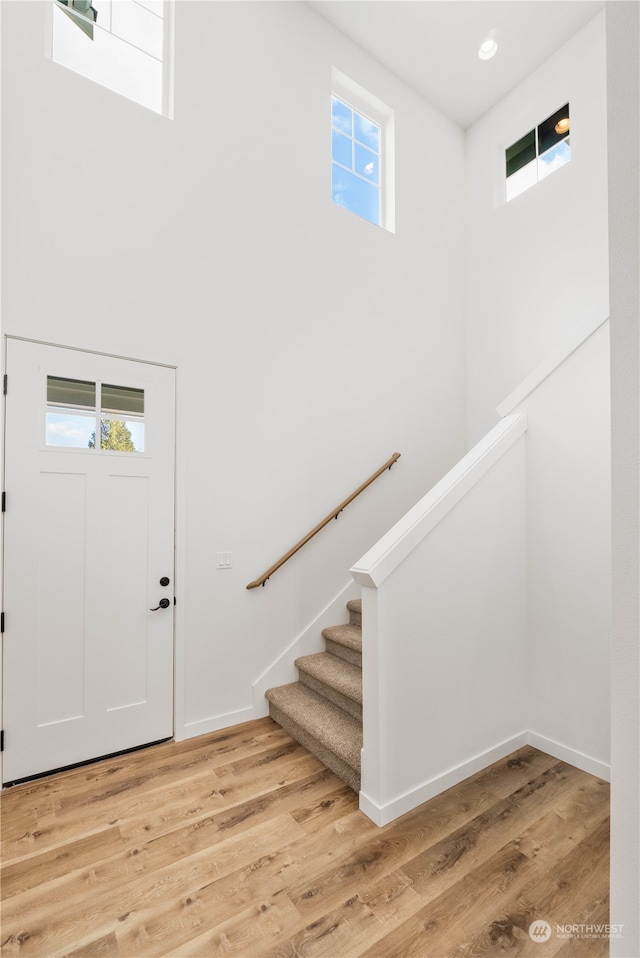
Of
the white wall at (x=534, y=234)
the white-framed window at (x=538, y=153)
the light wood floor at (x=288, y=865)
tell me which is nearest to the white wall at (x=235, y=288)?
the light wood floor at (x=288, y=865)

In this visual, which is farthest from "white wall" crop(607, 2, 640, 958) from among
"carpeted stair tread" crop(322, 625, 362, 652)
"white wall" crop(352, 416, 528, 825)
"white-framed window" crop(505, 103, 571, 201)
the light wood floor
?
"white-framed window" crop(505, 103, 571, 201)

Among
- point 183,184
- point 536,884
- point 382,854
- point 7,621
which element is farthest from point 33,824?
point 183,184

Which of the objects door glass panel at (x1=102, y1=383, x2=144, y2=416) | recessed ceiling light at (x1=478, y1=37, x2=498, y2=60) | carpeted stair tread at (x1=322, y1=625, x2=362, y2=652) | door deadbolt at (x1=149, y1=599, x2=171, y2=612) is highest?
recessed ceiling light at (x1=478, y1=37, x2=498, y2=60)

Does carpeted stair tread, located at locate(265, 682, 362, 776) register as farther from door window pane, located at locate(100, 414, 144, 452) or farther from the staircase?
door window pane, located at locate(100, 414, 144, 452)

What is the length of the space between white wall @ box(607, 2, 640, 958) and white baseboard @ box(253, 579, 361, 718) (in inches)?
99.3

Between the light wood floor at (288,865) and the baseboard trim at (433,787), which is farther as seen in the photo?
the baseboard trim at (433,787)

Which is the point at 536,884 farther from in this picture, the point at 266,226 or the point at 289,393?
the point at 266,226

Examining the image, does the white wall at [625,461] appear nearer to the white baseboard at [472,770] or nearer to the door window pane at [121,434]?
the white baseboard at [472,770]

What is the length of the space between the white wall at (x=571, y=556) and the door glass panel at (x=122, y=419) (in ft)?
7.99

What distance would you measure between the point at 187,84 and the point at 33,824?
438 cm

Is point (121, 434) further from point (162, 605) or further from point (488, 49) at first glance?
point (488, 49)

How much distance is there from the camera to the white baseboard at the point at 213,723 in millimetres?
2916

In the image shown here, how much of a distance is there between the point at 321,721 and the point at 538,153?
5127 mm

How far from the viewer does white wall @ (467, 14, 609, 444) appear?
3.77 metres
